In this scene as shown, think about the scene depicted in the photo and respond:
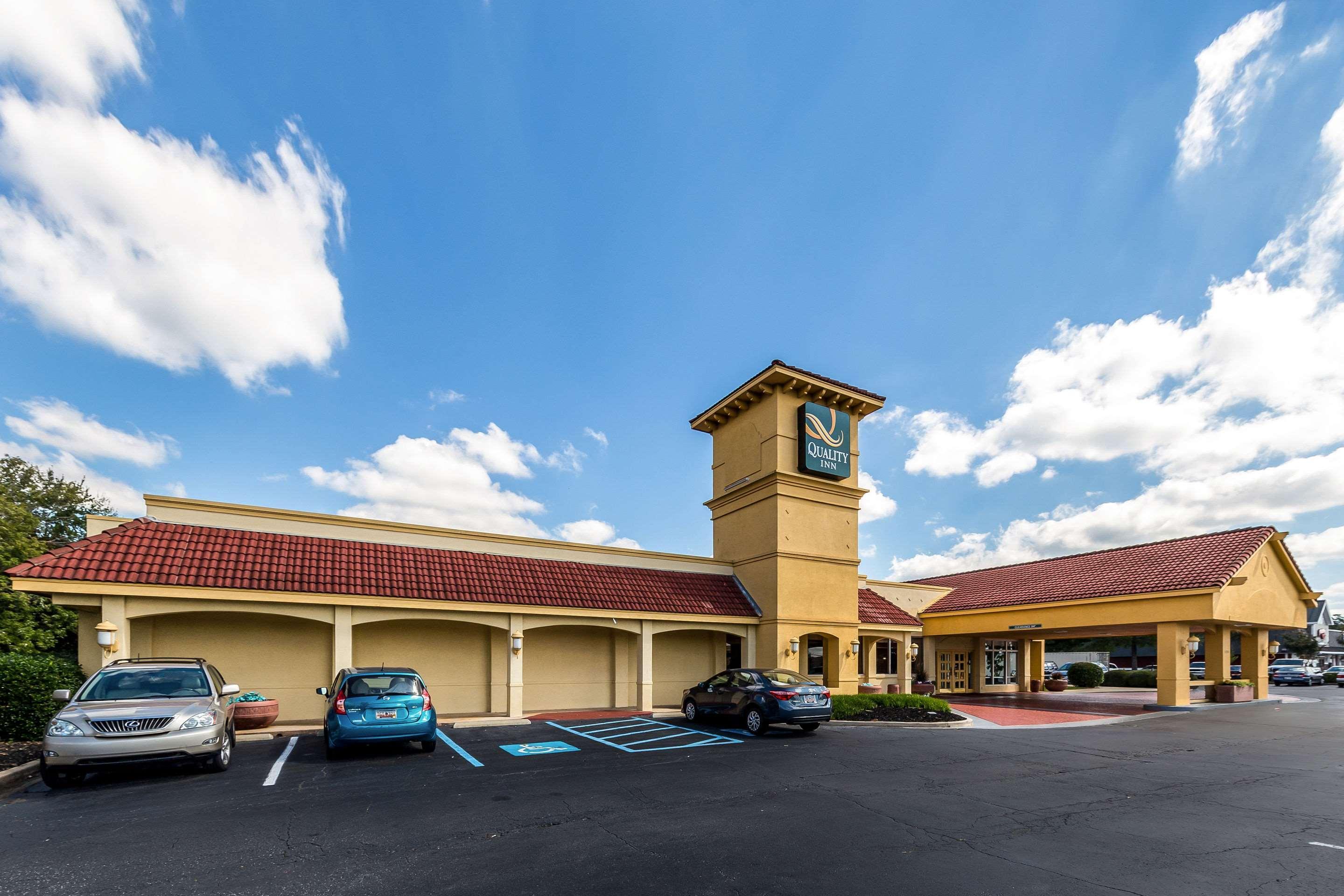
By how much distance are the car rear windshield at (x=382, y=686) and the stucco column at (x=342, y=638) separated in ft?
12.6

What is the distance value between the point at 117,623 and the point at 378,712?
622 cm

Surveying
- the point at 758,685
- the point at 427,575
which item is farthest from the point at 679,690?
the point at 427,575

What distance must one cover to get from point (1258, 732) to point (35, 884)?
2231cm

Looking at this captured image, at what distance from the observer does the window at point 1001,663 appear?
31875mm

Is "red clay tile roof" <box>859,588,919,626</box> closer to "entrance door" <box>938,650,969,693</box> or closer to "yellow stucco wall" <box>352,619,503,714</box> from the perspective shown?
"entrance door" <box>938,650,969,693</box>

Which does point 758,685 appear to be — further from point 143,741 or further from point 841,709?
point 143,741

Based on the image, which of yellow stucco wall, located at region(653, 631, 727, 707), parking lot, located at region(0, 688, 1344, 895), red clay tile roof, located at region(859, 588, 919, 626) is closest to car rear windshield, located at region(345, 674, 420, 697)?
parking lot, located at region(0, 688, 1344, 895)

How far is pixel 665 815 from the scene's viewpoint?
25.6 ft

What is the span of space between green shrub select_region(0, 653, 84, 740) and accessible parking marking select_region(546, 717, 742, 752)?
899 centimetres

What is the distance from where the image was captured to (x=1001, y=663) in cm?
3272

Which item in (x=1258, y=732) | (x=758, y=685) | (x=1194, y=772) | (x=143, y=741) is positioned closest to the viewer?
(x=143, y=741)

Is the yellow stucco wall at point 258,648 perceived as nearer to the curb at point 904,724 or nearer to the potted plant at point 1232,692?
the curb at point 904,724

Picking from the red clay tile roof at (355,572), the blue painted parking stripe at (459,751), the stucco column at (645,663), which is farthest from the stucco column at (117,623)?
the stucco column at (645,663)

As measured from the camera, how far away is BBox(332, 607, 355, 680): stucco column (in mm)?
15062
